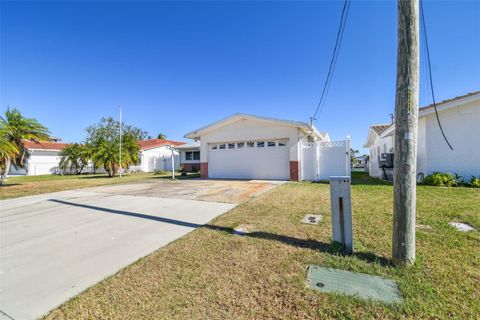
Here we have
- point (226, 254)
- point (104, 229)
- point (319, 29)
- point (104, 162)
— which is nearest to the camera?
point (226, 254)

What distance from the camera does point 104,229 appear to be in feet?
14.8

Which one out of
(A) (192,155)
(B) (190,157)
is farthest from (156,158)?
(A) (192,155)

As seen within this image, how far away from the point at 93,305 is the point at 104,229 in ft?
8.94

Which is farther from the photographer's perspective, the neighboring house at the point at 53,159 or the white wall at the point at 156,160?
the white wall at the point at 156,160

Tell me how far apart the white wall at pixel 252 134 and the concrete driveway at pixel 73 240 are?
665cm

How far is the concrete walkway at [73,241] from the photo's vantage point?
8.06ft

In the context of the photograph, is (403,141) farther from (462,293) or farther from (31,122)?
(31,122)

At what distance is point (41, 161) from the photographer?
26078mm

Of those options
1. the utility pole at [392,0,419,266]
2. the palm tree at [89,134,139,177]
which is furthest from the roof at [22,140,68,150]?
the utility pole at [392,0,419,266]

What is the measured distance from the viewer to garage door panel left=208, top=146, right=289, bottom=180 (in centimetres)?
1277

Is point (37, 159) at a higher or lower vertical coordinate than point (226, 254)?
higher

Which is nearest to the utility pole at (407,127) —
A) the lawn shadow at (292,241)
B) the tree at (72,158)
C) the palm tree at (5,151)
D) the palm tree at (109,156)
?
the lawn shadow at (292,241)

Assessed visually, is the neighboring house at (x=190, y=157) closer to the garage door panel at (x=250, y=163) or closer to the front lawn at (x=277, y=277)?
the garage door panel at (x=250, y=163)

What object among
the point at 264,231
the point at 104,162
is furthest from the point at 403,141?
Result: the point at 104,162
